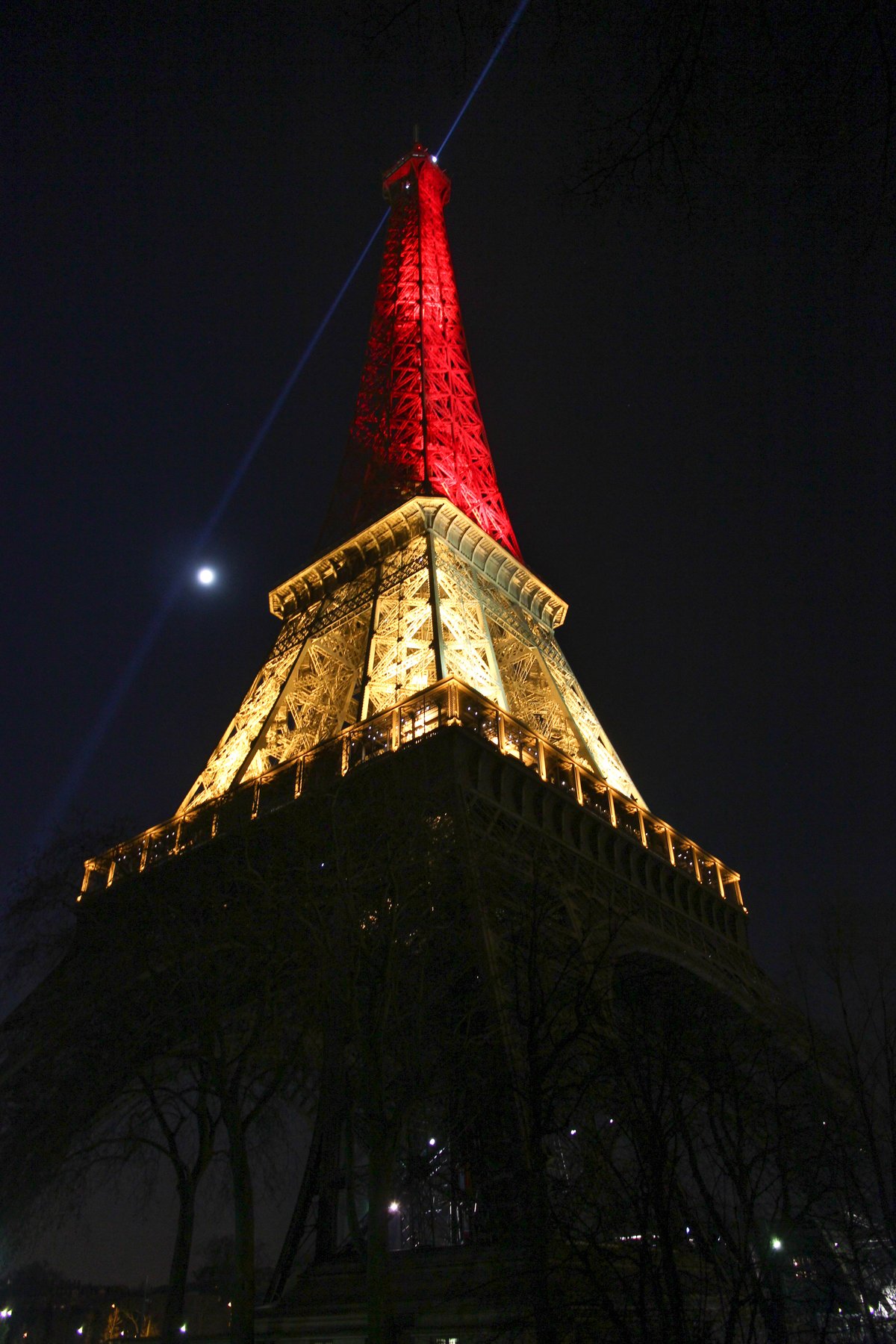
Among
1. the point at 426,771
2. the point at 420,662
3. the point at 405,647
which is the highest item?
the point at 405,647

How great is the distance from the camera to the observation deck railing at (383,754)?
2000 cm

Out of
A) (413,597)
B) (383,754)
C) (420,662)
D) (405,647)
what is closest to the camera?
(383,754)

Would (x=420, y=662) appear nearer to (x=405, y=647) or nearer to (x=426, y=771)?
(x=405, y=647)

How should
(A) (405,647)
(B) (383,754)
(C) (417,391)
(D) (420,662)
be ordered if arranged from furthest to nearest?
(C) (417,391) → (A) (405,647) → (D) (420,662) → (B) (383,754)

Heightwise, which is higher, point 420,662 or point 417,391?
point 417,391

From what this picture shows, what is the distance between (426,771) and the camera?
18969 millimetres

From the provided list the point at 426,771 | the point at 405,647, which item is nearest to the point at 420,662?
the point at 405,647

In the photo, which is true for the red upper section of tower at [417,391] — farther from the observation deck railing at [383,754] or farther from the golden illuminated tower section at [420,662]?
the observation deck railing at [383,754]

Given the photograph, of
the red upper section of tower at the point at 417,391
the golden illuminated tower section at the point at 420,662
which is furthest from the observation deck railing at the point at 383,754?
the red upper section of tower at the point at 417,391

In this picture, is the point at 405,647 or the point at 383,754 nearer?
the point at 383,754

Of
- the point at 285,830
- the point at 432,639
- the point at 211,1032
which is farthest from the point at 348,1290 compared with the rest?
the point at 432,639

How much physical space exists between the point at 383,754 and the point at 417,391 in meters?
24.8

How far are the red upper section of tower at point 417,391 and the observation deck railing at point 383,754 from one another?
528 inches

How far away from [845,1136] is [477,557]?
2207 cm
